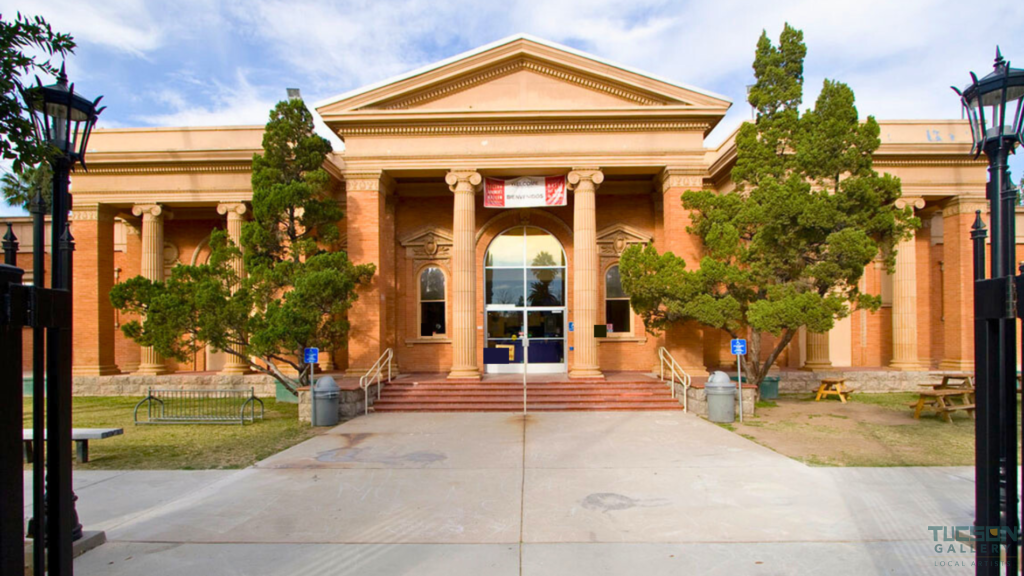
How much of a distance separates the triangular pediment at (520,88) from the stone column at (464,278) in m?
2.23

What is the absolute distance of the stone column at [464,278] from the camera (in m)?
17.5

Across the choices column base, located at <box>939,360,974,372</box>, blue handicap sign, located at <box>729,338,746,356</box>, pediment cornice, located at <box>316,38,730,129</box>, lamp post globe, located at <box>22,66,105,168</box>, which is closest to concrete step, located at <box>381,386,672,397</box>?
blue handicap sign, located at <box>729,338,746,356</box>

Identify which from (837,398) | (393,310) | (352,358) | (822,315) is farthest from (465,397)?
(837,398)

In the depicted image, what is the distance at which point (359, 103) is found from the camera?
1791 cm

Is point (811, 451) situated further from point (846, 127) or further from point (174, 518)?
point (174, 518)

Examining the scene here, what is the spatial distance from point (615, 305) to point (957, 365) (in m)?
11.5

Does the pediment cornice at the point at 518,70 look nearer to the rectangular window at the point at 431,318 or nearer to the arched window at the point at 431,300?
the arched window at the point at 431,300

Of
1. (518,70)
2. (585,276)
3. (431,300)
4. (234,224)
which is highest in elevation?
(518,70)

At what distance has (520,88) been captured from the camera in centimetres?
1838

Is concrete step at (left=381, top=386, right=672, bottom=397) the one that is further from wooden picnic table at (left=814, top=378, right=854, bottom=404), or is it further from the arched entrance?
wooden picnic table at (left=814, top=378, right=854, bottom=404)

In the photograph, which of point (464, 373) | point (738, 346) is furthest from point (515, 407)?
point (738, 346)

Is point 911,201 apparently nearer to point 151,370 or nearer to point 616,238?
point 616,238

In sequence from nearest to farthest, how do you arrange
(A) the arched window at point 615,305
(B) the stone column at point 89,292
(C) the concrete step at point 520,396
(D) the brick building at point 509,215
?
(C) the concrete step at point 520,396, (D) the brick building at point 509,215, (B) the stone column at point 89,292, (A) the arched window at point 615,305

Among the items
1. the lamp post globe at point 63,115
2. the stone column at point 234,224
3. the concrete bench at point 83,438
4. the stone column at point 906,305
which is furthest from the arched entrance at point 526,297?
the lamp post globe at point 63,115
